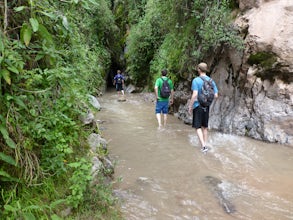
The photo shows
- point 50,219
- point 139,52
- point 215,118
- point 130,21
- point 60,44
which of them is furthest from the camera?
point 130,21

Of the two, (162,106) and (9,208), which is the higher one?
(9,208)

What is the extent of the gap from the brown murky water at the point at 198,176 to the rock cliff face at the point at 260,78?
55 cm

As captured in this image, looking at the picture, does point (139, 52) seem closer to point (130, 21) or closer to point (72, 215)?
point (130, 21)

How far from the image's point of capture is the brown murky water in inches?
156

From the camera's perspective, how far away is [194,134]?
320 inches

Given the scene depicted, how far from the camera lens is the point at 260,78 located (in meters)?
7.85

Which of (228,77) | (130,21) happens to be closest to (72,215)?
(228,77)

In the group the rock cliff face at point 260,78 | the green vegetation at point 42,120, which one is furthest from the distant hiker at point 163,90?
the green vegetation at point 42,120

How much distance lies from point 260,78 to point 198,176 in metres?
4.02

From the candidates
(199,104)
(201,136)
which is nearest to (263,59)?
(199,104)

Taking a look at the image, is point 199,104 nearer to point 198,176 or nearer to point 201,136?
point 201,136

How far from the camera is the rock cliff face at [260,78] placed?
7320 millimetres

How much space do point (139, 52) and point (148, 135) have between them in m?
11.9

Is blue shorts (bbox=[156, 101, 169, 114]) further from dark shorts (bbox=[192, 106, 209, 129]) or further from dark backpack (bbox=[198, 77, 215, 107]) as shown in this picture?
dark backpack (bbox=[198, 77, 215, 107])
